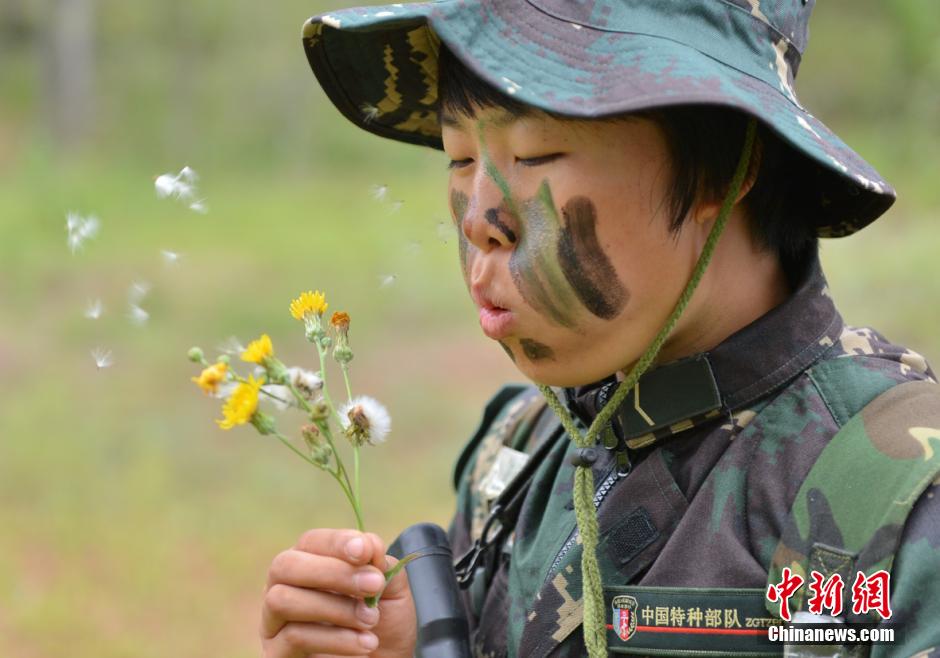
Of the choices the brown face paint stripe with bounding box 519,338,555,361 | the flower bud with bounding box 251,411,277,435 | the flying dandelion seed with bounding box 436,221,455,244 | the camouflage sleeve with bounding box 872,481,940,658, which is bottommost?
the camouflage sleeve with bounding box 872,481,940,658

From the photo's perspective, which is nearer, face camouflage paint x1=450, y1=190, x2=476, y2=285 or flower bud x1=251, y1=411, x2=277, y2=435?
flower bud x1=251, y1=411, x2=277, y2=435

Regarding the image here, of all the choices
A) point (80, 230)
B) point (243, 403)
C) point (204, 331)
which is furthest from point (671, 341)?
point (204, 331)

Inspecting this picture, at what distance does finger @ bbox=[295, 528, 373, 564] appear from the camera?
69.5 inches

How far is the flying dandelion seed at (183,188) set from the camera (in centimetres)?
194

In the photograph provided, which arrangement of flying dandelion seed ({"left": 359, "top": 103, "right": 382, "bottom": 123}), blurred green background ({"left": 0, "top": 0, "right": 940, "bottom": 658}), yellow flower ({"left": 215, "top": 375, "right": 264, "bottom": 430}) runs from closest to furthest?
yellow flower ({"left": 215, "top": 375, "right": 264, "bottom": 430}) → flying dandelion seed ({"left": 359, "top": 103, "right": 382, "bottom": 123}) → blurred green background ({"left": 0, "top": 0, "right": 940, "bottom": 658})

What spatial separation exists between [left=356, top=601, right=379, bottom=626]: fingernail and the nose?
0.59m

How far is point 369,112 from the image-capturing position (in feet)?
7.54

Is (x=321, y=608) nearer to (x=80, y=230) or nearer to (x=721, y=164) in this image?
(x=80, y=230)

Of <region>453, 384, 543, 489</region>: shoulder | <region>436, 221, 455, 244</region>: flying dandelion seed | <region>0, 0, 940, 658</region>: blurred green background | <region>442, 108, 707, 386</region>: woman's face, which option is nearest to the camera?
<region>442, 108, 707, 386</region>: woman's face

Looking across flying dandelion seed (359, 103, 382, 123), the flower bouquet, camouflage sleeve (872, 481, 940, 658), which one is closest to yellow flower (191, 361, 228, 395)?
the flower bouquet

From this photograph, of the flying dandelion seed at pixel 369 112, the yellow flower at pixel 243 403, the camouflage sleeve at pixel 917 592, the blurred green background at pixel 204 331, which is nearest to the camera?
the camouflage sleeve at pixel 917 592

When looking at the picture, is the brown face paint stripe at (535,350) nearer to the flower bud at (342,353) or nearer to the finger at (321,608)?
the flower bud at (342,353)

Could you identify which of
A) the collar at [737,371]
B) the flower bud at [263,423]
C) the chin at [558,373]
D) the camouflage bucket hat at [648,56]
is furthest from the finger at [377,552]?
the camouflage bucket hat at [648,56]

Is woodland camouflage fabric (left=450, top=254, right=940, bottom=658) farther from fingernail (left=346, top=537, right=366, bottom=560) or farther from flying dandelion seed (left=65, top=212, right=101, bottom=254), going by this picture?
flying dandelion seed (left=65, top=212, right=101, bottom=254)
